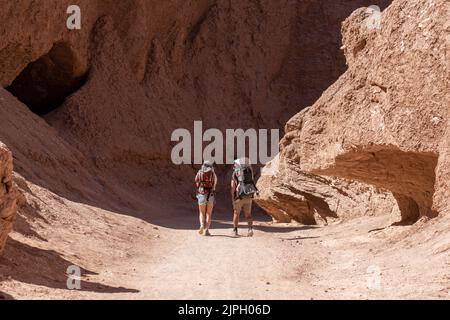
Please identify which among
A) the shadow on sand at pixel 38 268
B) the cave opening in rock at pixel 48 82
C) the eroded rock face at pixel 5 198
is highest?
the cave opening in rock at pixel 48 82

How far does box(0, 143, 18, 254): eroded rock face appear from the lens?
243 inches

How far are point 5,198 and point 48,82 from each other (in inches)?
573

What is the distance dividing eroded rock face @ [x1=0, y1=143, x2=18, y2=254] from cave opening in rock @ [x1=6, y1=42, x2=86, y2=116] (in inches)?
534

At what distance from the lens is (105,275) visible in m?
7.05

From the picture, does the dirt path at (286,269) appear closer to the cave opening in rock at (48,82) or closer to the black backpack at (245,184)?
the black backpack at (245,184)

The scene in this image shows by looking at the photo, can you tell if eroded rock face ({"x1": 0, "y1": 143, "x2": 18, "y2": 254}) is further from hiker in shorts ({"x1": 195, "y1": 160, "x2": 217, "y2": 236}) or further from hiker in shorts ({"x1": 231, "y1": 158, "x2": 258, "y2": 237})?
hiker in shorts ({"x1": 231, "y1": 158, "x2": 258, "y2": 237})

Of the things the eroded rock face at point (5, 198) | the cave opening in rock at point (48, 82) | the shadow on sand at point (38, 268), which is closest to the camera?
the shadow on sand at point (38, 268)

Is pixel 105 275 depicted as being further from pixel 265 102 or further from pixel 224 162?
pixel 265 102

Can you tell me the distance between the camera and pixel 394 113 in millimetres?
8508

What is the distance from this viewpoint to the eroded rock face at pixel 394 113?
7816 millimetres

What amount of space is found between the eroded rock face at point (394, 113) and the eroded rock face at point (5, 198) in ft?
16.3

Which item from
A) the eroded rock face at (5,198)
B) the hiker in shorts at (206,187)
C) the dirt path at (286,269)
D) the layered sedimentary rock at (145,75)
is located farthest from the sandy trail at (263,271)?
the layered sedimentary rock at (145,75)

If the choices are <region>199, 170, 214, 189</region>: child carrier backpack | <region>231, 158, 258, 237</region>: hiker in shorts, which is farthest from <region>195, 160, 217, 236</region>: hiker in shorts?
<region>231, 158, 258, 237</region>: hiker in shorts
